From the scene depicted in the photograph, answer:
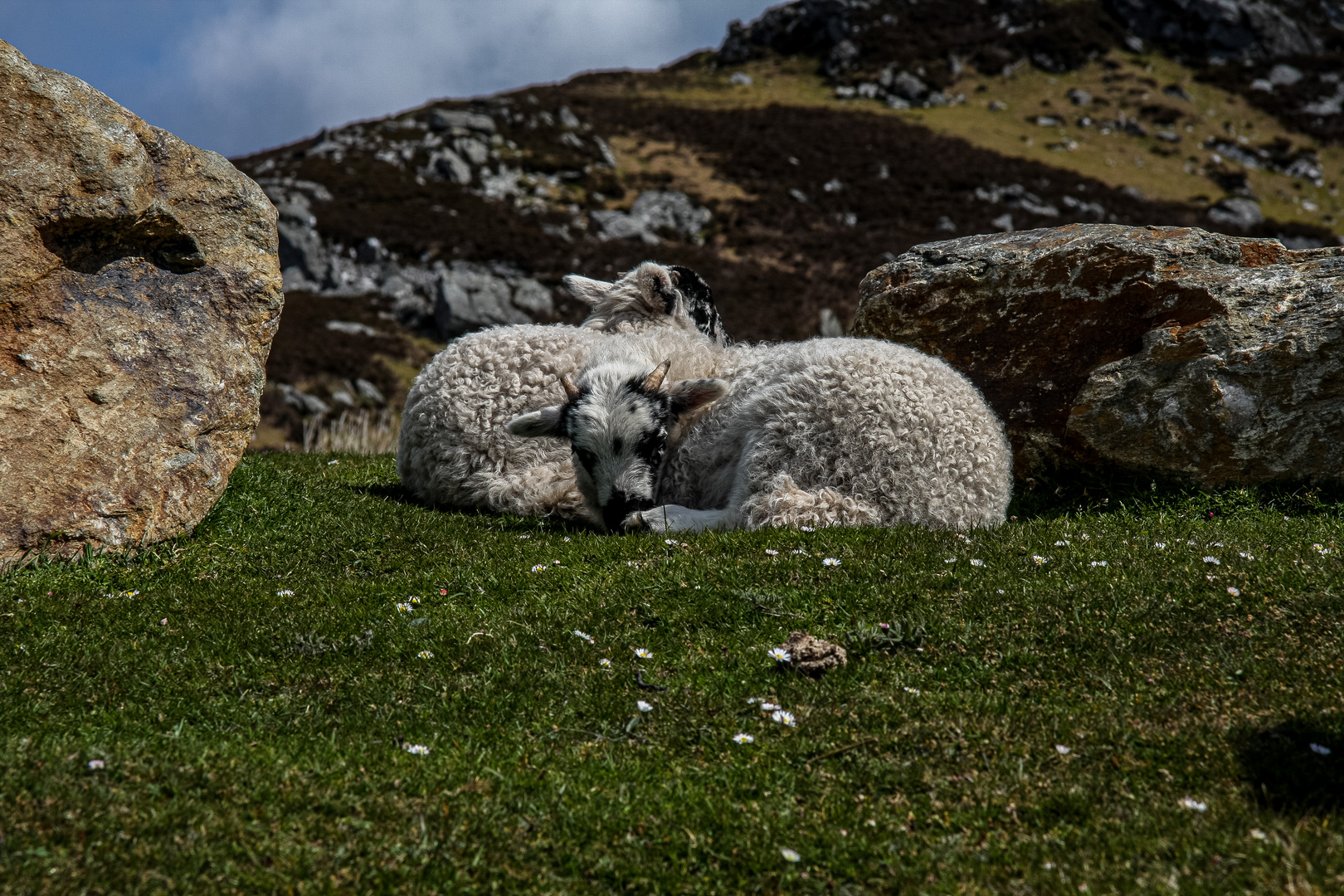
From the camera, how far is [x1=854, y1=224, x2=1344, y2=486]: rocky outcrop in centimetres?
966

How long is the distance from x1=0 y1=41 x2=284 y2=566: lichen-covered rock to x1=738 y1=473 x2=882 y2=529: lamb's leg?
5.48 metres

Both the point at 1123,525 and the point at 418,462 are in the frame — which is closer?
the point at 1123,525

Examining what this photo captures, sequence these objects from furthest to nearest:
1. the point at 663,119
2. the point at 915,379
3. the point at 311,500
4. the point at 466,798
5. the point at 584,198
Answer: the point at 663,119 < the point at 584,198 < the point at 311,500 < the point at 915,379 < the point at 466,798

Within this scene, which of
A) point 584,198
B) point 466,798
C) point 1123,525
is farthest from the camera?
point 584,198

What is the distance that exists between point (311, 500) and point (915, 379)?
6.73 m

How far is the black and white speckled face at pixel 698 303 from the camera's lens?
11.4 meters

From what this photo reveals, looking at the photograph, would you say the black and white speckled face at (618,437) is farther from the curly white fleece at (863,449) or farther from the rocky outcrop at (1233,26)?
the rocky outcrop at (1233,26)

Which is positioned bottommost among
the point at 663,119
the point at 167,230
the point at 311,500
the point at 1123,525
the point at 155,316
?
the point at 1123,525

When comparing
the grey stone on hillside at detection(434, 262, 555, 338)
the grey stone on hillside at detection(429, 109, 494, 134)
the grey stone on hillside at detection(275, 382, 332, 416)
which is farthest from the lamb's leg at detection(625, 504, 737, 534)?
the grey stone on hillside at detection(429, 109, 494, 134)

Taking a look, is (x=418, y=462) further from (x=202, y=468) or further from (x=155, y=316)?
(x=155, y=316)

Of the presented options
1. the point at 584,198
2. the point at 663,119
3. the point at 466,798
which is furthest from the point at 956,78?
the point at 466,798

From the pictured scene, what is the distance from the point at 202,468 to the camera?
873 cm

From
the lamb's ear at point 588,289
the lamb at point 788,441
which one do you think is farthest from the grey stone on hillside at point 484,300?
the lamb at point 788,441

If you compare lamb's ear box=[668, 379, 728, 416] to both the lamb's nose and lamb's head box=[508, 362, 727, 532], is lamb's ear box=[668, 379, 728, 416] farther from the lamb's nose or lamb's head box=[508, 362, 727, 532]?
the lamb's nose
